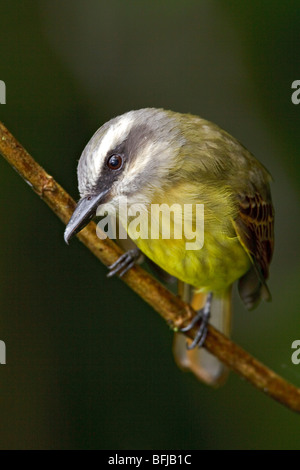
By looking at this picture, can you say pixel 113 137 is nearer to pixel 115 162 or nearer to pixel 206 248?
pixel 115 162

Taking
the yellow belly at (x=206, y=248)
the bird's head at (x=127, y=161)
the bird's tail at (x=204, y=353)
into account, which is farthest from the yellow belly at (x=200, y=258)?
the bird's tail at (x=204, y=353)

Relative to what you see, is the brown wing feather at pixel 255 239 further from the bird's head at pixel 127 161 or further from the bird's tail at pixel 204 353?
the bird's head at pixel 127 161

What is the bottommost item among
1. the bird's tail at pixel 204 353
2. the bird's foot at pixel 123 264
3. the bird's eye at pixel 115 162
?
the bird's tail at pixel 204 353

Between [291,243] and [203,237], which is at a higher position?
[291,243]

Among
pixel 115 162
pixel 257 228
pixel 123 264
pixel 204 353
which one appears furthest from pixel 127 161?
pixel 204 353

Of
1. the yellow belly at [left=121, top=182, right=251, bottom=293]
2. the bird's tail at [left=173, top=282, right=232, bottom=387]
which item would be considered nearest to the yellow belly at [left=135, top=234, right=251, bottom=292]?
the yellow belly at [left=121, top=182, right=251, bottom=293]

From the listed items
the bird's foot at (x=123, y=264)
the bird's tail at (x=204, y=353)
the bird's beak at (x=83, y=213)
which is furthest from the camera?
the bird's tail at (x=204, y=353)

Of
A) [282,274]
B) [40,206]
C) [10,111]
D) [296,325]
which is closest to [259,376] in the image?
[296,325]

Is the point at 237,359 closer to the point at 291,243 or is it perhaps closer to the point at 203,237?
the point at 203,237
